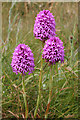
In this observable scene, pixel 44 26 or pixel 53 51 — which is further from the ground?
pixel 44 26

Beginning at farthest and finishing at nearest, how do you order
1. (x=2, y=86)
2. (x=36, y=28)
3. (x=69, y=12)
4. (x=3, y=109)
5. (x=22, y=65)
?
(x=69, y=12)
(x=2, y=86)
(x=3, y=109)
(x=36, y=28)
(x=22, y=65)

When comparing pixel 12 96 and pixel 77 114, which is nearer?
pixel 77 114

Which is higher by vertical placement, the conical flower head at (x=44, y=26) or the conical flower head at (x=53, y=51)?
the conical flower head at (x=44, y=26)

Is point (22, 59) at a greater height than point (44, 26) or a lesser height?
lesser

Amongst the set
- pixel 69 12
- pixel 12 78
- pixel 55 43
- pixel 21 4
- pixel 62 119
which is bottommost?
pixel 62 119

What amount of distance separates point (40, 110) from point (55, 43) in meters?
0.72

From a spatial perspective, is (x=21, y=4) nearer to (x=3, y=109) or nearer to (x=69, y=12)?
(x=69, y=12)

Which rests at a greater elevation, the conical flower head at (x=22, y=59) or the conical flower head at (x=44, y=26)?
the conical flower head at (x=44, y=26)

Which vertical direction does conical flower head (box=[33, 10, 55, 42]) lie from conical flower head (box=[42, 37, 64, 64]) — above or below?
above

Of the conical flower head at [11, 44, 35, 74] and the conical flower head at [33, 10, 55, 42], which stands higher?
the conical flower head at [33, 10, 55, 42]

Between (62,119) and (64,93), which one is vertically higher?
(64,93)

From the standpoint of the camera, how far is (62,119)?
1.50 metres

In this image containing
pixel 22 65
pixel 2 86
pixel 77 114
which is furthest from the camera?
pixel 2 86

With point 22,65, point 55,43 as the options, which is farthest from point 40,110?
point 55,43
